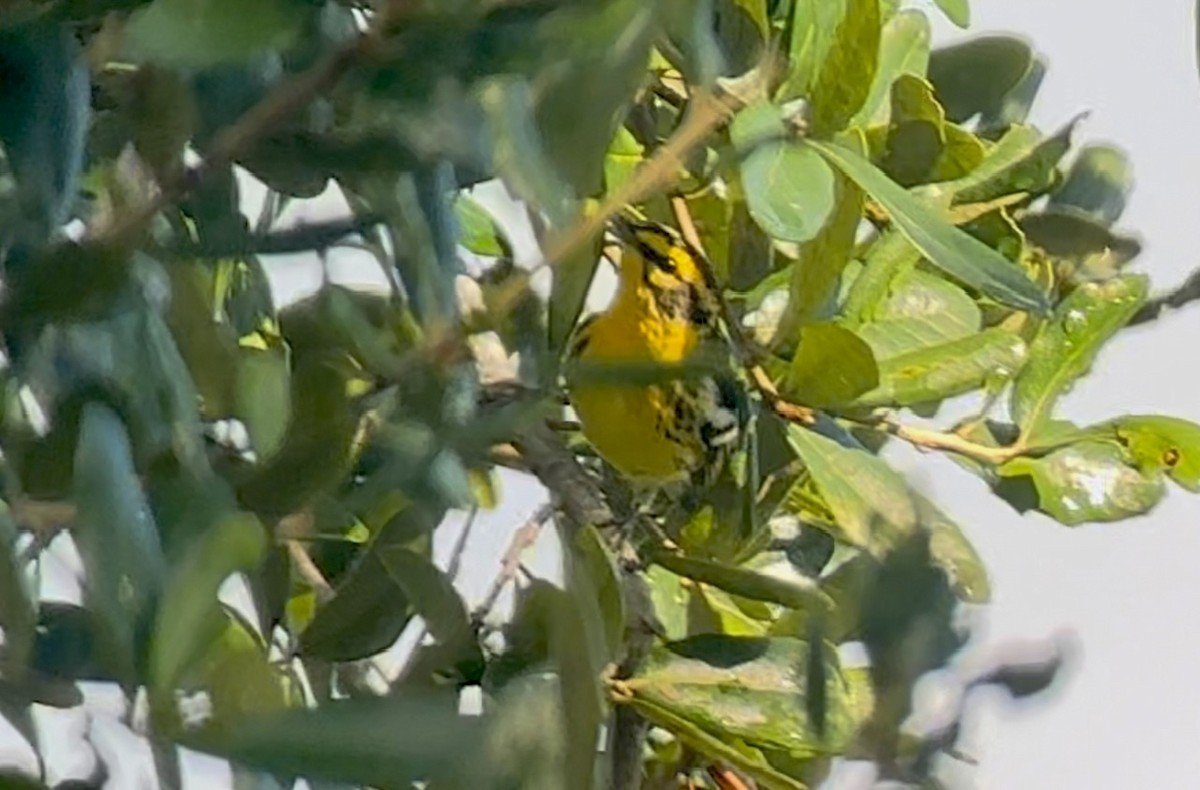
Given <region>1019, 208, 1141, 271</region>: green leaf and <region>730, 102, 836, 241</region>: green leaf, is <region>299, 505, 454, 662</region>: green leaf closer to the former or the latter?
<region>730, 102, 836, 241</region>: green leaf

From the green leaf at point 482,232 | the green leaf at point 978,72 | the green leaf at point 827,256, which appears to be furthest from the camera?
the green leaf at point 978,72

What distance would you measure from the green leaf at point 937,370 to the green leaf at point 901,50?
0.08 meters

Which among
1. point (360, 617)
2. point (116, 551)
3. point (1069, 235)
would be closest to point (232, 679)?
point (116, 551)

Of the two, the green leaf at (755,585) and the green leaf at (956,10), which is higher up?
the green leaf at (956,10)

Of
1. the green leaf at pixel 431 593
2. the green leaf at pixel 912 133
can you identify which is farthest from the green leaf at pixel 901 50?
the green leaf at pixel 431 593

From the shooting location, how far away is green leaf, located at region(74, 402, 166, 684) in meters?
0.22

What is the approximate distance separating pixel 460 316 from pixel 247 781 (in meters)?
0.09

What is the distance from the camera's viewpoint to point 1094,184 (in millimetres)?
730

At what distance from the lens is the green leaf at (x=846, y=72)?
402 millimetres

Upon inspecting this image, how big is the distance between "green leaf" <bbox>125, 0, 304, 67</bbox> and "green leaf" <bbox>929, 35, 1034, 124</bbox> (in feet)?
1.53

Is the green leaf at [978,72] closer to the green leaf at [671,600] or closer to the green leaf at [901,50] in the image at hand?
the green leaf at [901,50]

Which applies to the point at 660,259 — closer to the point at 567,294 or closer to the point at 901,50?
the point at 901,50

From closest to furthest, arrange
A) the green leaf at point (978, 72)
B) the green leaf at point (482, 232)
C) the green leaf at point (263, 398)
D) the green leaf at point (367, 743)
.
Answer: the green leaf at point (367, 743), the green leaf at point (263, 398), the green leaf at point (482, 232), the green leaf at point (978, 72)

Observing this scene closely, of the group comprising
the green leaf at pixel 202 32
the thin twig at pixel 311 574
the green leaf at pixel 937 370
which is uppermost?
the green leaf at pixel 202 32
